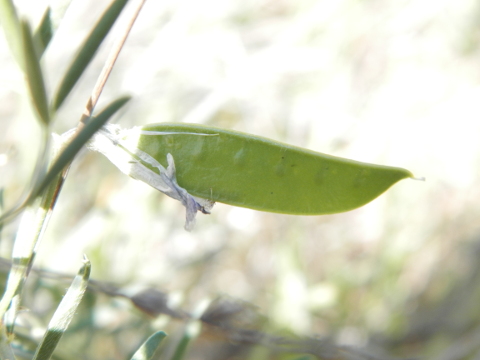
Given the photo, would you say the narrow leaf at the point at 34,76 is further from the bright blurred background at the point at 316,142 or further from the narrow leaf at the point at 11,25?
the bright blurred background at the point at 316,142

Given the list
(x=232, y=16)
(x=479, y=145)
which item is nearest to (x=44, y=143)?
(x=232, y=16)

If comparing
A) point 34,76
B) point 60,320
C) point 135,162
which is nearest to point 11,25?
point 34,76

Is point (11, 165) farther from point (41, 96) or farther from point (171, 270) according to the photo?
point (41, 96)

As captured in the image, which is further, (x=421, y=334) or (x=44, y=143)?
(x=421, y=334)

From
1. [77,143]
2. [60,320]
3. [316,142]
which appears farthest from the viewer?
[316,142]

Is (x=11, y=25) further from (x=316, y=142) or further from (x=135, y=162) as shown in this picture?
(x=316, y=142)

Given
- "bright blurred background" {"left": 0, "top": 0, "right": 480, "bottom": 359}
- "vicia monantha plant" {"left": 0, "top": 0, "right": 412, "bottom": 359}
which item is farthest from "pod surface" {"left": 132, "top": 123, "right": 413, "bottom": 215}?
"bright blurred background" {"left": 0, "top": 0, "right": 480, "bottom": 359}
